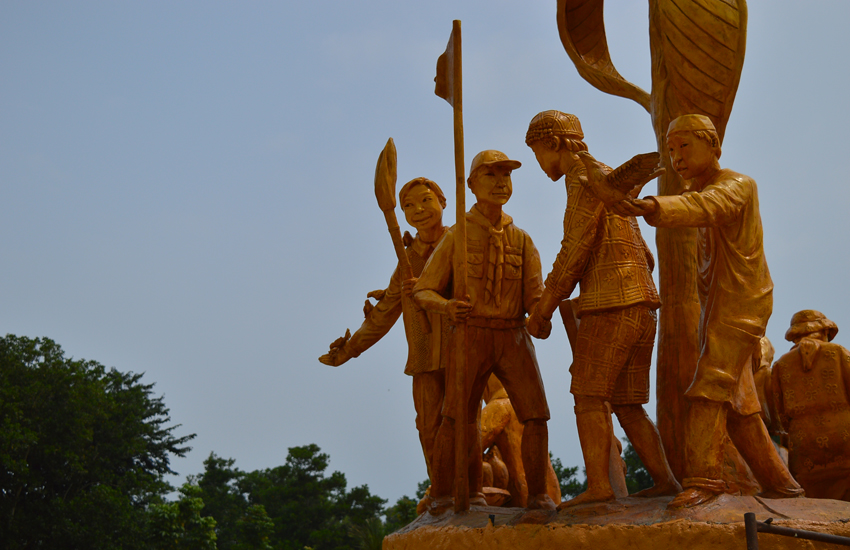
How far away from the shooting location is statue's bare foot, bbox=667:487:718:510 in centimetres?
481

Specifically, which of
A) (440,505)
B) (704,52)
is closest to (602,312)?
(440,505)

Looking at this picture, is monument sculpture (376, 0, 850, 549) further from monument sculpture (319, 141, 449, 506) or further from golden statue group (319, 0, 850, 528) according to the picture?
monument sculpture (319, 141, 449, 506)

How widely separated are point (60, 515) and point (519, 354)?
14.8 m

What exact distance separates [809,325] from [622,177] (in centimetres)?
293

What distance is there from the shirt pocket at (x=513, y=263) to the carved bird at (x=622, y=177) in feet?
3.67

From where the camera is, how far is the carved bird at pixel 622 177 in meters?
4.81

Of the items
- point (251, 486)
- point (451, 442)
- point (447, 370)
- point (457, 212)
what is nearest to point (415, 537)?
point (451, 442)

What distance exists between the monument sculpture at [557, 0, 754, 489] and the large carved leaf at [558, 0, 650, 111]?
142cm

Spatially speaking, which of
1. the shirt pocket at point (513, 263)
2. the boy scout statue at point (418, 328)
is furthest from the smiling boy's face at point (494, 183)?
the boy scout statue at point (418, 328)

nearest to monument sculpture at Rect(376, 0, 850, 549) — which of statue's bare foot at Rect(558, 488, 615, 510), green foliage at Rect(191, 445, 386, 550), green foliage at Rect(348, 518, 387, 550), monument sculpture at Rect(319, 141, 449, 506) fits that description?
statue's bare foot at Rect(558, 488, 615, 510)

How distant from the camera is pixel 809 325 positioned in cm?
700

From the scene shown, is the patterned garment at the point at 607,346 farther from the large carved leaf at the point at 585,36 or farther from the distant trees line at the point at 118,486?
the distant trees line at the point at 118,486

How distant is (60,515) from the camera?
59.3ft

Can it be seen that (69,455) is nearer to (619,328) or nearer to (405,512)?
(405,512)
